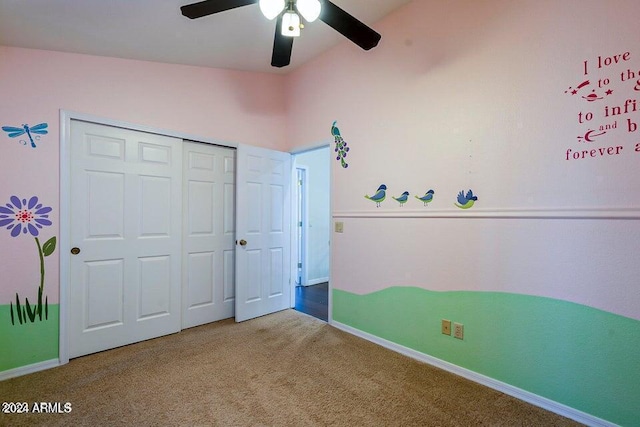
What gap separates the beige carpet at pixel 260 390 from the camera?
1.71 m

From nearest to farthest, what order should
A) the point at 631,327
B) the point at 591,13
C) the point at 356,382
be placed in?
the point at 631,327
the point at 591,13
the point at 356,382

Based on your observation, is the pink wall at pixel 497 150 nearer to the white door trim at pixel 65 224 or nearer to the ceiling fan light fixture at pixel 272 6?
the ceiling fan light fixture at pixel 272 6

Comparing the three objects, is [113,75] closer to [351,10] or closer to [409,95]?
[351,10]

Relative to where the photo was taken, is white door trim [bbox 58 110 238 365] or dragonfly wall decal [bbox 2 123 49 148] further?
white door trim [bbox 58 110 238 365]

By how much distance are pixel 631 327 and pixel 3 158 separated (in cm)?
401

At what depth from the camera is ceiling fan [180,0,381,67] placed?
1525 millimetres

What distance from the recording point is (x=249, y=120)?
11.3 feet

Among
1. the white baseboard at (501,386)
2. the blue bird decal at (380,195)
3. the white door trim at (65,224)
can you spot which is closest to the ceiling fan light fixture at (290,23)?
the blue bird decal at (380,195)

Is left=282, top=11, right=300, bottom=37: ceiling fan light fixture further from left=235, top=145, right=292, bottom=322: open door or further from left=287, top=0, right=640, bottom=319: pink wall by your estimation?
left=235, top=145, right=292, bottom=322: open door

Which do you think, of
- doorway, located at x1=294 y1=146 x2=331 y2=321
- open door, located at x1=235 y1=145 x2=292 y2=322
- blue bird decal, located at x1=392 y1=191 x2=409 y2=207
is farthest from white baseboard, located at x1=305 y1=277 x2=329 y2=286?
blue bird decal, located at x1=392 y1=191 x2=409 y2=207

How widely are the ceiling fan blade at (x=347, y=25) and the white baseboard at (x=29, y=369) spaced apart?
3.07 m

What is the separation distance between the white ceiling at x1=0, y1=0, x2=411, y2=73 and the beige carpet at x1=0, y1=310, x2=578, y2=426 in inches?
94.7

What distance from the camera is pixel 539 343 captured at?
1844 millimetres

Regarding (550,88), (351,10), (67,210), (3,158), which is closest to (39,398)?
(67,210)
